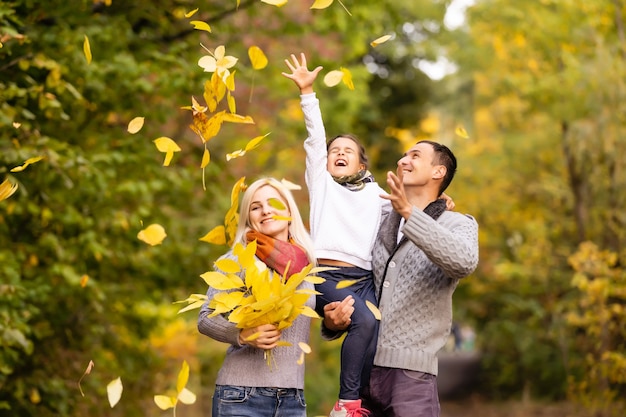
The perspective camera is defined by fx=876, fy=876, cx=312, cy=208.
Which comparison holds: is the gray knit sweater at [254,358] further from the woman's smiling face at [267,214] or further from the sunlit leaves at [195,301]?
the woman's smiling face at [267,214]

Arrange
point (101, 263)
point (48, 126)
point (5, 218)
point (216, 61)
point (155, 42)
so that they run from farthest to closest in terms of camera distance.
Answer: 1. point (155, 42)
2. point (101, 263)
3. point (48, 126)
4. point (5, 218)
5. point (216, 61)

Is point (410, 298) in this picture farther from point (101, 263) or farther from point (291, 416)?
point (101, 263)

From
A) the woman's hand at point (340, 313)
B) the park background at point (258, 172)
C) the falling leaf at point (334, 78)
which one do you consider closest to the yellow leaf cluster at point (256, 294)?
the woman's hand at point (340, 313)

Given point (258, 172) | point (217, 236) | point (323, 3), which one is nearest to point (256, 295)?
point (217, 236)

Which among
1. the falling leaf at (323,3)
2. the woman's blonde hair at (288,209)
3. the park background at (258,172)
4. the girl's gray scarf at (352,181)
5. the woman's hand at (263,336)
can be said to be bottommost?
the park background at (258,172)

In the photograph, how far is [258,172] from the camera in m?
12.5

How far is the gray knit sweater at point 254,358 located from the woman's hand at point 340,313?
12 cm

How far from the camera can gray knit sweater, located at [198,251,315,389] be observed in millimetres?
3393

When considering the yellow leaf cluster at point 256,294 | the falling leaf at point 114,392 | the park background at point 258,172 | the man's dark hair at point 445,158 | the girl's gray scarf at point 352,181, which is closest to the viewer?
the yellow leaf cluster at point 256,294

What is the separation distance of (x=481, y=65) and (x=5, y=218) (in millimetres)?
12583

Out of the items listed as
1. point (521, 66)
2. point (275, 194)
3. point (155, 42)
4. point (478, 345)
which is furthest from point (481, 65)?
point (275, 194)

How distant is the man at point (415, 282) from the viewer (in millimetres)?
3227

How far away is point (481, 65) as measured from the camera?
54.5ft

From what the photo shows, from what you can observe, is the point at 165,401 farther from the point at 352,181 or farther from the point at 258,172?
the point at 258,172
